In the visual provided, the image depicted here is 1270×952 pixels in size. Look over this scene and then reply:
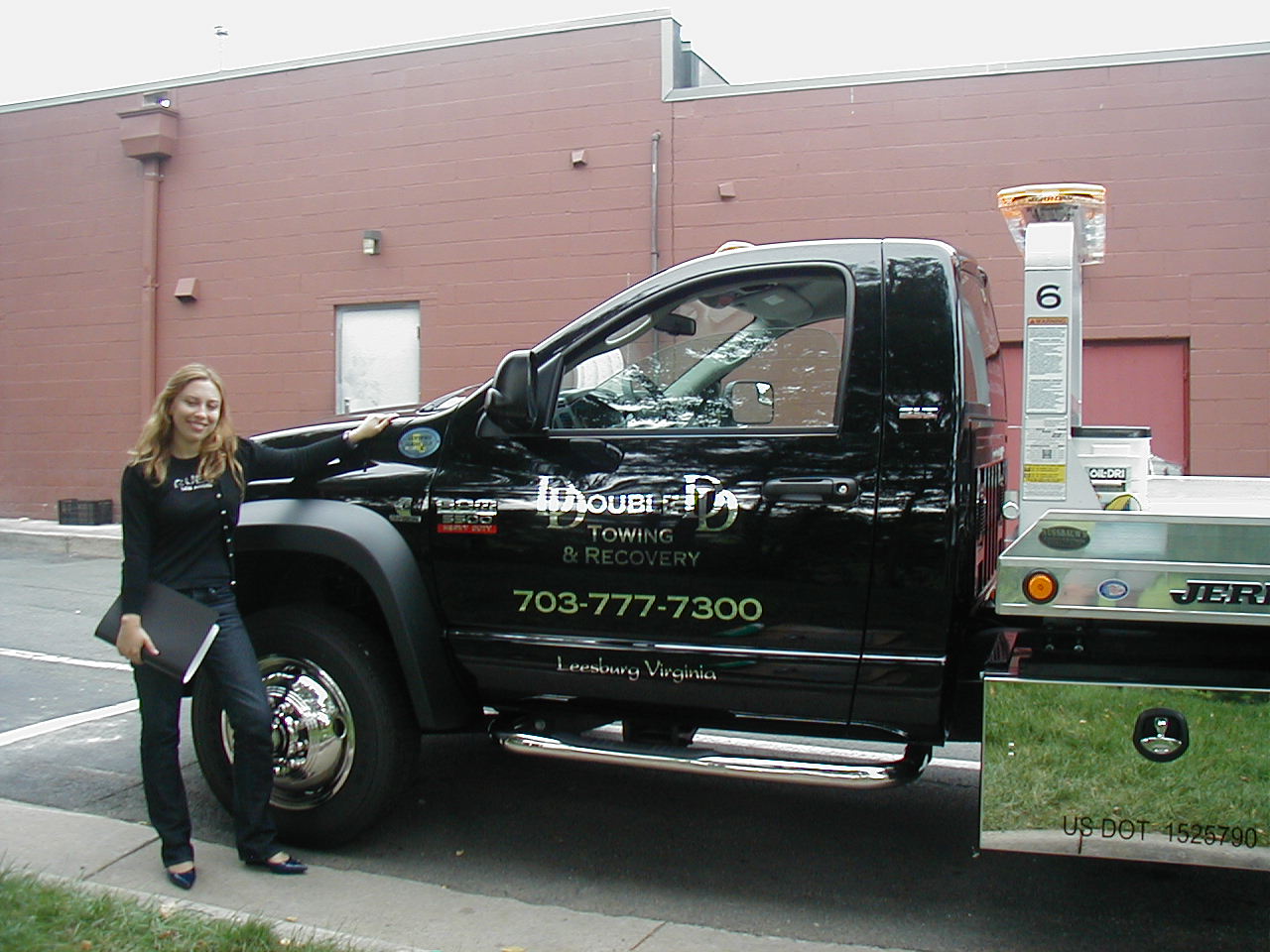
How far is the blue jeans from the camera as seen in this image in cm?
436

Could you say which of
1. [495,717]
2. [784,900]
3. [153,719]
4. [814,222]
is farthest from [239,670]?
[814,222]

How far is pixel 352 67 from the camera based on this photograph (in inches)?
614

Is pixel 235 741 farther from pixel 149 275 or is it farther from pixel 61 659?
pixel 149 275

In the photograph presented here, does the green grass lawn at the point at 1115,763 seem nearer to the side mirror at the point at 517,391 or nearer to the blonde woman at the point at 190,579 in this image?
the side mirror at the point at 517,391

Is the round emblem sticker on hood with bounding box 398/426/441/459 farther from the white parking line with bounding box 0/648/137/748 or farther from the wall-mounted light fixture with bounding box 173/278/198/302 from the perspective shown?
the wall-mounted light fixture with bounding box 173/278/198/302

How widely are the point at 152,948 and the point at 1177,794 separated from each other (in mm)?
2921

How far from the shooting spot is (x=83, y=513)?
16.5 m

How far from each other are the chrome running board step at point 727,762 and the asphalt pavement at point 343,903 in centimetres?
50

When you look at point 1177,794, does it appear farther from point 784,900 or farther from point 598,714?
point 598,714

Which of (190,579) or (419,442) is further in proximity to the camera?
(419,442)

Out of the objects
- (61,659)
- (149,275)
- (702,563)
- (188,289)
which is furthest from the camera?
(149,275)

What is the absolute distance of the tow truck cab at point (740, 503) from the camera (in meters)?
4.00

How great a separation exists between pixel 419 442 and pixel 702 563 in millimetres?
1139

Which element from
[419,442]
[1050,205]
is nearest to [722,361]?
[419,442]
